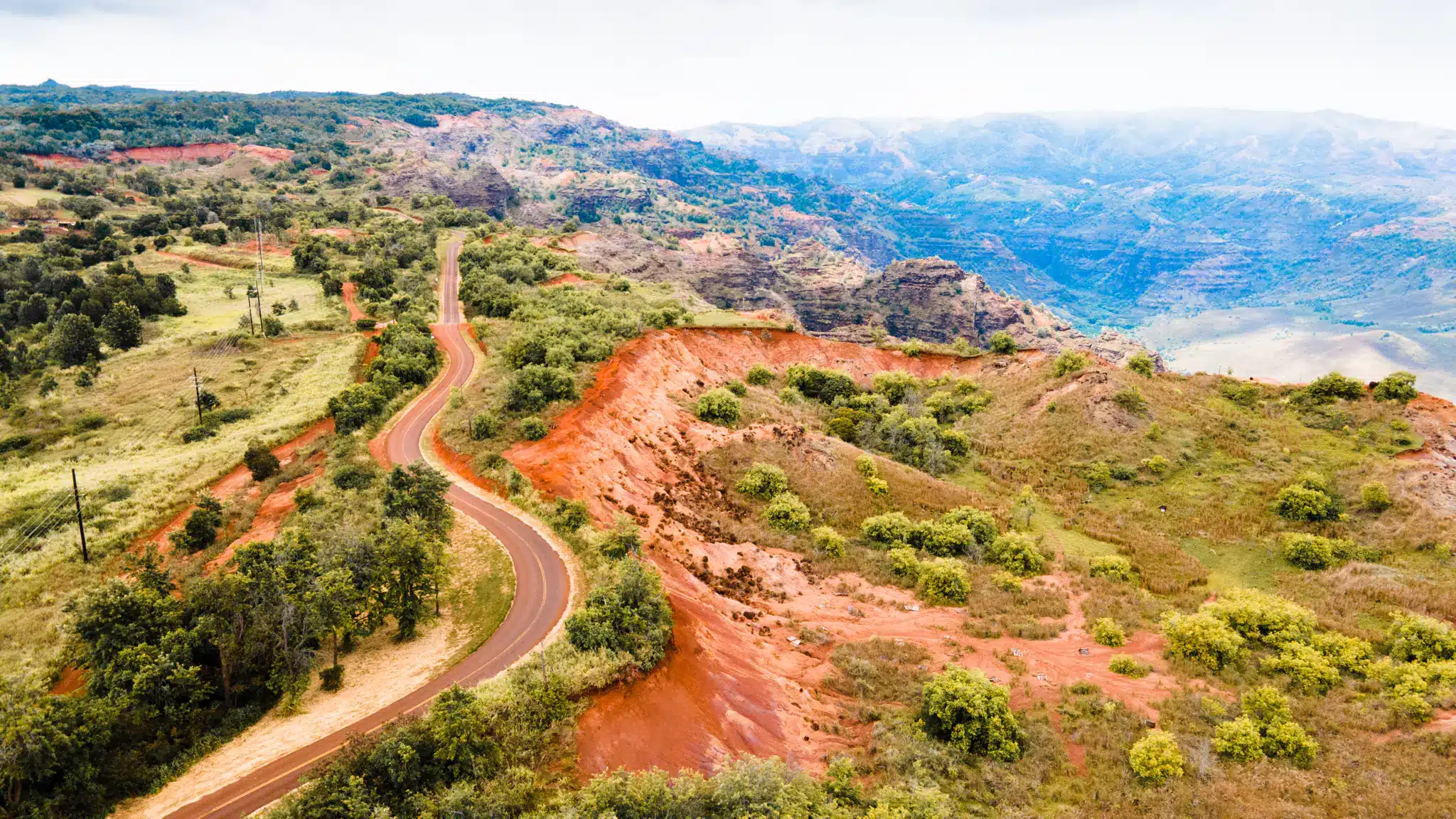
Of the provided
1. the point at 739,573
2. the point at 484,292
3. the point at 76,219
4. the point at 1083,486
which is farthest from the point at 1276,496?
the point at 76,219

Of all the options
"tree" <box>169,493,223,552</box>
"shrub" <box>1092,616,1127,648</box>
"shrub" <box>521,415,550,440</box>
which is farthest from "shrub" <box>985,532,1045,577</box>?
"tree" <box>169,493,223,552</box>

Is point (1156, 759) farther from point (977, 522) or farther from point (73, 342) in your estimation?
point (73, 342)

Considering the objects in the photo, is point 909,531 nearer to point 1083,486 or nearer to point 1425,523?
point 1083,486

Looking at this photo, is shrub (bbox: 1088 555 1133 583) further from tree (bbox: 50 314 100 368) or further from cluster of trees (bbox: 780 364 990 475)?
tree (bbox: 50 314 100 368)

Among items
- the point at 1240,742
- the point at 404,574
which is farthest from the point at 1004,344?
the point at 404,574

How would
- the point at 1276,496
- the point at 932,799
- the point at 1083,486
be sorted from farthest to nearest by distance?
the point at 1083,486 → the point at 1276,496 → the point at 932,799

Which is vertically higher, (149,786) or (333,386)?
(333,386)

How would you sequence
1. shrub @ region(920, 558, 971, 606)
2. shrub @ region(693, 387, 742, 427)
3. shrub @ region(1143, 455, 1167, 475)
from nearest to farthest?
1. shrub @ region(920, 558, 971, 606)
2. shrub @ region(1143, 455, 1167, 475)
3. shrub @ region(693, 387, 742, 427)
